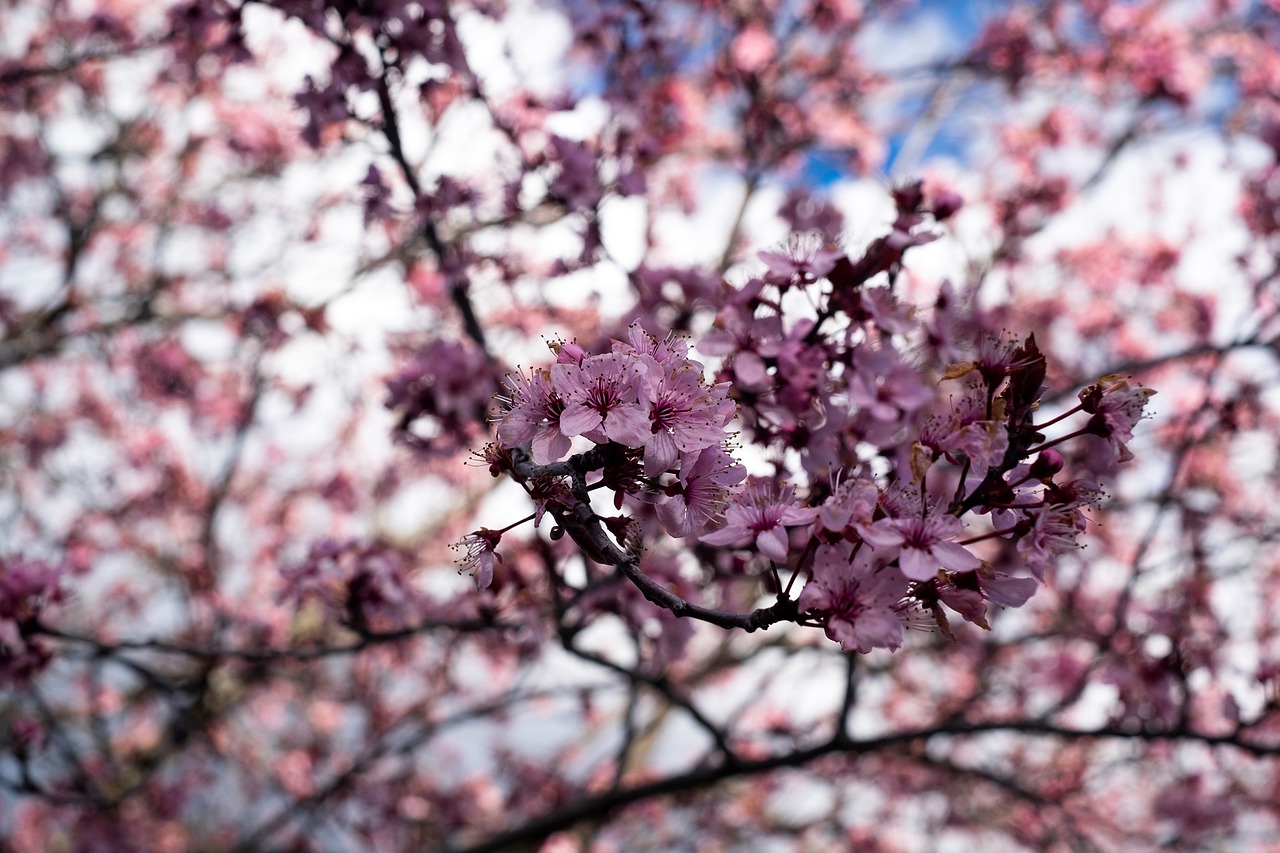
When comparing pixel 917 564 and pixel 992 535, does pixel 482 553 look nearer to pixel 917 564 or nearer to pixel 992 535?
pixel 917 564

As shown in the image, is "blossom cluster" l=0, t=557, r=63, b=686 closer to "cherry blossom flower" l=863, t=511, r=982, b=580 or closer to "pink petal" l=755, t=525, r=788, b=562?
"pink petal" l=755, t=525, r=788, b=562

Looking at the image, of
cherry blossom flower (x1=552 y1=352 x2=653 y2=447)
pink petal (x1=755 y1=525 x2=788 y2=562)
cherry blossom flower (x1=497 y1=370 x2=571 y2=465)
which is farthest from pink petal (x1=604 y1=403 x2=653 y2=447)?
pink petal (x1=755 y1=525 x2=788 y2=562)

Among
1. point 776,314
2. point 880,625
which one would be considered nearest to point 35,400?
point 776,314

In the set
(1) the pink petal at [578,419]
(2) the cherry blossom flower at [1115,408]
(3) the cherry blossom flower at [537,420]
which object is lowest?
(1) the pink petal at [578,419]

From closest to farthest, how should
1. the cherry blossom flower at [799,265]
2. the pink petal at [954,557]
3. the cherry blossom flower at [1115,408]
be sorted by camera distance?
the pink petal at [954,557], the cherry blossom flower at [1115,408], the cherry blossom flower at [799,265]

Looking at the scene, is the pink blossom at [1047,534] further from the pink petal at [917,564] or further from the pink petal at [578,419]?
the pink petal at [578,419]

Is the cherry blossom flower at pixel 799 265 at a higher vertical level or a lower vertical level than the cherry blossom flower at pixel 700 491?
higher

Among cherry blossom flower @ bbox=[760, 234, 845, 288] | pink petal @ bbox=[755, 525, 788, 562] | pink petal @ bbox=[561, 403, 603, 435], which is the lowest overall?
pink petal @ bbox=[755, 525, 788, 562]

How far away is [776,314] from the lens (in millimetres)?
1928

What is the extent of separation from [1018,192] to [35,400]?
26.5 feet

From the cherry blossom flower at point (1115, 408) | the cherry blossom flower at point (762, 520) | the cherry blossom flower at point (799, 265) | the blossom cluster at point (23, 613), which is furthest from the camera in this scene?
the blossom cluster at point (23, 613)

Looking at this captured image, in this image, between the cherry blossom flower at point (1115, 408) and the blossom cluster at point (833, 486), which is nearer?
the blossom cluster at point (833, 486)

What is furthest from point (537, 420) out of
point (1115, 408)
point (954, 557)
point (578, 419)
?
point (1115, 408)

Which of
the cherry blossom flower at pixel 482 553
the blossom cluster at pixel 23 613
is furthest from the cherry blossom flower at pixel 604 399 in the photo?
the blossom cluster at pixel 23 613
